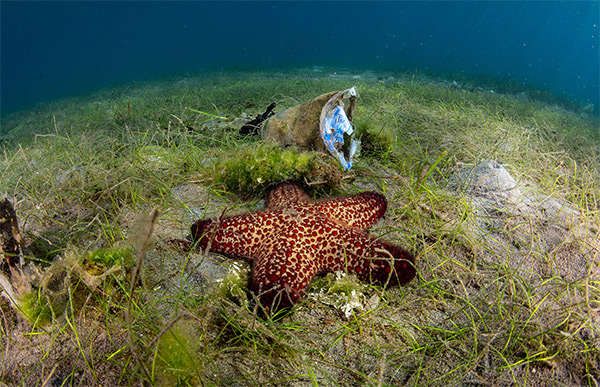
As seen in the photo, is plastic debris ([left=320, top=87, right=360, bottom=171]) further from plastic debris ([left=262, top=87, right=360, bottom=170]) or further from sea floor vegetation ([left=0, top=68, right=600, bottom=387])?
sea floor vegetation ([left=0, top=68, right=600, bottom=387])

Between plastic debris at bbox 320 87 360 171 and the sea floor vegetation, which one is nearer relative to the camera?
the sea floor vegetation

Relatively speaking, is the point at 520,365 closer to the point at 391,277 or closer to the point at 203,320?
the point at 391,277

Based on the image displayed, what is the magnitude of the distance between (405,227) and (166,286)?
1.97 meters

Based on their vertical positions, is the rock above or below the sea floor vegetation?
above

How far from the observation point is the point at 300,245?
6.72ft

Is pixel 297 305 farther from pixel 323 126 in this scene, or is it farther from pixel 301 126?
pixel 301 126

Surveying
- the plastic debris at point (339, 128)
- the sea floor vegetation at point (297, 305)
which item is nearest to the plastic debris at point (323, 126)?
the plastic debris at point (339, 128)

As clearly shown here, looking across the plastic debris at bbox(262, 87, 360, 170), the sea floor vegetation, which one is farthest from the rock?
the sea floor vegetation

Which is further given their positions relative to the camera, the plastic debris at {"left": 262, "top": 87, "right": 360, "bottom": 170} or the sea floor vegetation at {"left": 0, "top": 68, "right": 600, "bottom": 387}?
the plastic debris at {"left": 262, "top": 87, "right": 360, "bottom": 170}

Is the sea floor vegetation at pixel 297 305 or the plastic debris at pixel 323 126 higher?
the plastic debris at pixel 323 126

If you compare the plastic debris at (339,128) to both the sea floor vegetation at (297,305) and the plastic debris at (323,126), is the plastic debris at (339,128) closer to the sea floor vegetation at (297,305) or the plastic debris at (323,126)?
the plastic debris at (323,126)

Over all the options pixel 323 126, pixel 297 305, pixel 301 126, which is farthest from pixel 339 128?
pixel 297 305

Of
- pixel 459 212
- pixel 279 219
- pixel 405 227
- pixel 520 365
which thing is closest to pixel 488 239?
pixel 459 212

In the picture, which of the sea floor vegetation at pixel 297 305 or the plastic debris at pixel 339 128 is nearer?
the sea floor vegetation at pixel 297 305
